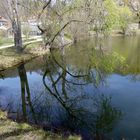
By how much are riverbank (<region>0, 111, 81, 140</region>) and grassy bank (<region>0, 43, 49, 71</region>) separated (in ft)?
39.3

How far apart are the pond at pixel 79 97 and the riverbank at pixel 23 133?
80cm

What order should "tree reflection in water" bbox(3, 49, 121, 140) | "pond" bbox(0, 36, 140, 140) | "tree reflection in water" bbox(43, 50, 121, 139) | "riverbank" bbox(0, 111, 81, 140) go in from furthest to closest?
"pond" bbox(0, 36, 140, 140) < "tree reflection in water" bbox(3, 49, 121, 140) < "tree reflection in water" bbox(43, 50, 121, 139) < "riverbank" bbox(0, 111, 81, 140)

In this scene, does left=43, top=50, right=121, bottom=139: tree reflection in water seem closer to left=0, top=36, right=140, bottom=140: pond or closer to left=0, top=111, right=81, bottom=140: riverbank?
left=0, top=36, right=140, bottom=140: pond

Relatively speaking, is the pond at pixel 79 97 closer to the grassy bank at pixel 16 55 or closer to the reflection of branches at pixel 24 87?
the reflection of branches at pixel 24 87

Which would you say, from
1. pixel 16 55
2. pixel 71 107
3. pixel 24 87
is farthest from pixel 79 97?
pixel 16 55

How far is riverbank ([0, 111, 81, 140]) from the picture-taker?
7.90m

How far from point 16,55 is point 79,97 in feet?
40.1

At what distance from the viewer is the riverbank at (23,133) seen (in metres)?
7.90

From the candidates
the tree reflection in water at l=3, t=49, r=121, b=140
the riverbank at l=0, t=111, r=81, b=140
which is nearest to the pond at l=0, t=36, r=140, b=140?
the tree reflection in water at l=3, t=49, r=121, b=140

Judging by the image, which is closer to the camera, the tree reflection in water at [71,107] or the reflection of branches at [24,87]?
the tree reflection in water at [71,107]

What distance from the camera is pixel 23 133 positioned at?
8.21m

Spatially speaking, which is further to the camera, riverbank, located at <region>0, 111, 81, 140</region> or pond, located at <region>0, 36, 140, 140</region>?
pond, located at <region>0, 36, 140, 140</region>

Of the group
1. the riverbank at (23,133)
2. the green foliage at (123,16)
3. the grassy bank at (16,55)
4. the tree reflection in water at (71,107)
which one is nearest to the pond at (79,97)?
the tree reflection in water at (71,107)

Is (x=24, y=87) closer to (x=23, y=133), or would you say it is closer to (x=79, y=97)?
(x=79, y=97)
